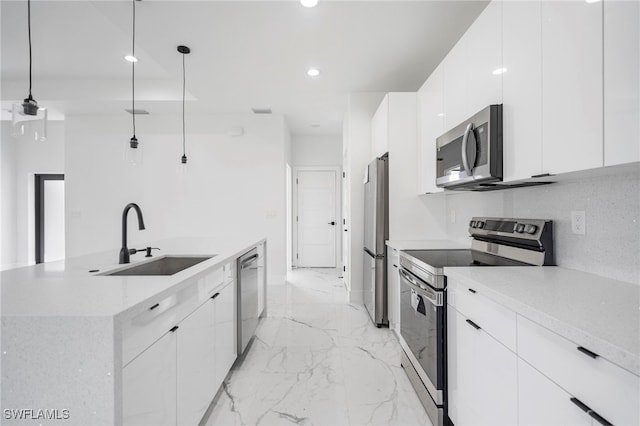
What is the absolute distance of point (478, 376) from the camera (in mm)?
1249

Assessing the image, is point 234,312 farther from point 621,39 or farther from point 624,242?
point 621,39

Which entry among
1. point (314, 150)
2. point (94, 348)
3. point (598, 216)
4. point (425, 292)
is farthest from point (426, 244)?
point (314, 150)

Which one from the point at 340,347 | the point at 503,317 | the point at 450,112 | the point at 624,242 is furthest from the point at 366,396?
the point at 450,112

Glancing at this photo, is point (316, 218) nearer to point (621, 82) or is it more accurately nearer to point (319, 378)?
point (319, 378)

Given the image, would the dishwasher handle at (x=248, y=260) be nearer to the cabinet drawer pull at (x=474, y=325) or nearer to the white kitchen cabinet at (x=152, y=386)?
the white kitchen cabinet at (x=152, y=386)

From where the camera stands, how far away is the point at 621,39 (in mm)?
888

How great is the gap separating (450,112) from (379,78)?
160 cm

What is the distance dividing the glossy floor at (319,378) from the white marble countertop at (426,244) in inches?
34.6

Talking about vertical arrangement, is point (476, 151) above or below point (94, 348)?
above

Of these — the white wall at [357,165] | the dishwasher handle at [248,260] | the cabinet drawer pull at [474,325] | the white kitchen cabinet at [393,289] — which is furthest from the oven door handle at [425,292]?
the white wall at [357,165]

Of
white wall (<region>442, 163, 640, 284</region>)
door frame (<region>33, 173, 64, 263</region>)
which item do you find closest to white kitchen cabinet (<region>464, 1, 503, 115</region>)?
white wall (<region>442, 163, 640, 284</region>)

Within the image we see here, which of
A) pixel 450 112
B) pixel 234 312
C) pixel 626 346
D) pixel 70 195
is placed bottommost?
pixel 234 312

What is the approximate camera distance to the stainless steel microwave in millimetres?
1517

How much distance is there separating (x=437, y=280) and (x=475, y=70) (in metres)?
1.23
